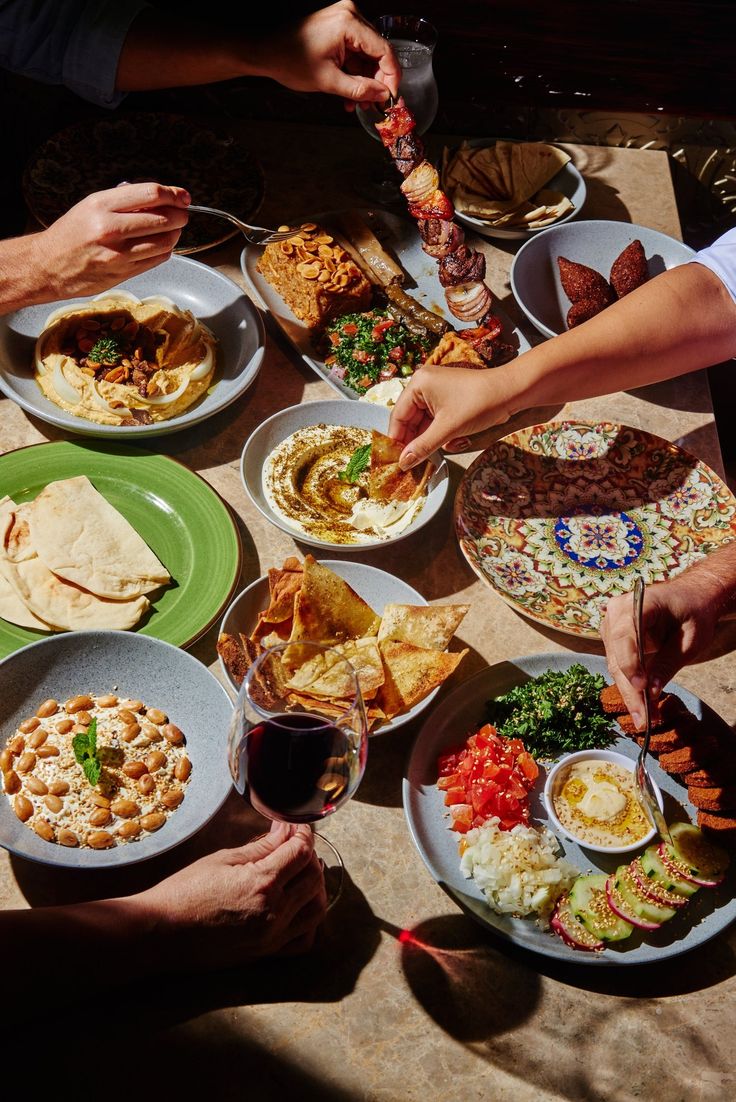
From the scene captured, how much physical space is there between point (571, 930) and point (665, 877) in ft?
0.59

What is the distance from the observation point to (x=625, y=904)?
1516 millimetres

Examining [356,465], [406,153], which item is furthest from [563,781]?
[406,153]

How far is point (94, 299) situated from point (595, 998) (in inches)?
77.9

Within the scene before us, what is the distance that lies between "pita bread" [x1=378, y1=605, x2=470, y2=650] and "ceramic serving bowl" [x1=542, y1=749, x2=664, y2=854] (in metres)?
0.31

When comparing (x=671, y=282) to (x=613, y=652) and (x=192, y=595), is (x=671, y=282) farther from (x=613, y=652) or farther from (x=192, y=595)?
(x=192, y=595)

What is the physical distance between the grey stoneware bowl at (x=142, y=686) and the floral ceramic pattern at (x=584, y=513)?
65cm

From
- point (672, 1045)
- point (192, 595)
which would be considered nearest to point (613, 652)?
point (672, 1045)

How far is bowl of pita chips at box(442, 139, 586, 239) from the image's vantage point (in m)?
2.83

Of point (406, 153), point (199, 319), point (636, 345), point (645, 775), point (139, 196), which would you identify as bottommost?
point (645, 775)

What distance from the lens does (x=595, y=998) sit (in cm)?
150

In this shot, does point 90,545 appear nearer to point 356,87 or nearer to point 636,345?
point 636,345

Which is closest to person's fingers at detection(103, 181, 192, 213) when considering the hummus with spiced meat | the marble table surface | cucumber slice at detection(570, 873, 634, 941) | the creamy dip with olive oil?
the hummus with spiced meat

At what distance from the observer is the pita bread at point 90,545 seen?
1.85 meters

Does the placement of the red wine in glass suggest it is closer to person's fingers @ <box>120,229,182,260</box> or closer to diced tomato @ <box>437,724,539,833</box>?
diced tomato @ <box>437,724,539,833</box>
